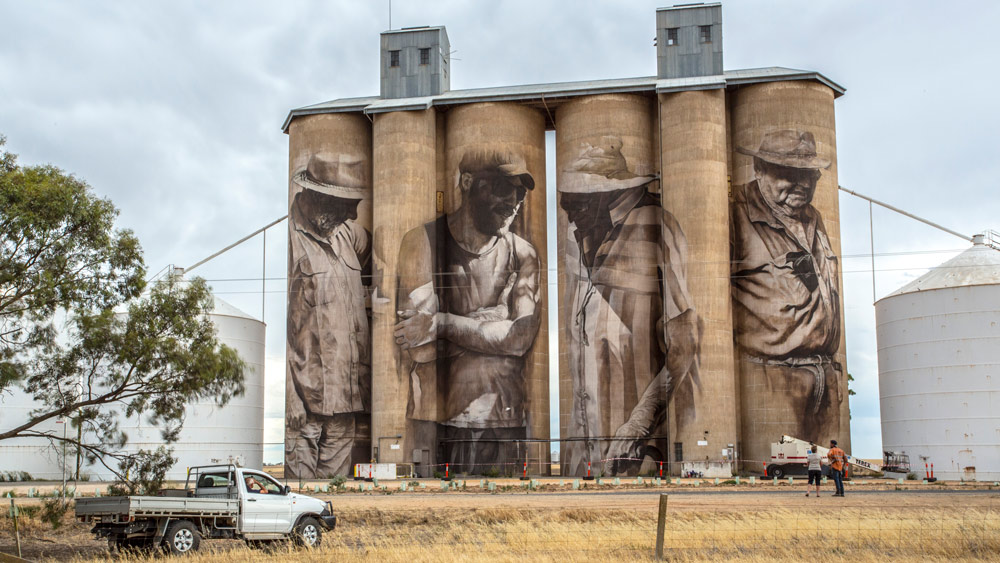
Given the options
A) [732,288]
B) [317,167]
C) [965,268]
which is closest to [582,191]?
[732,288]

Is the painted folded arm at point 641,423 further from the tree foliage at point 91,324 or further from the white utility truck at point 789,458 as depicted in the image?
the tree foliage at point 91,324

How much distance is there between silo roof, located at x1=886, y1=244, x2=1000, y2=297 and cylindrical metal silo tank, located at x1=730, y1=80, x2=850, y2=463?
458cm

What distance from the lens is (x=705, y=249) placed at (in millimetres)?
58250

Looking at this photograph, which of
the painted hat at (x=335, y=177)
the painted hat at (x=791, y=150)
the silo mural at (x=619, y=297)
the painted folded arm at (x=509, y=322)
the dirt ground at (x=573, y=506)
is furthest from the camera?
the painted hat at (x=335, y=177)

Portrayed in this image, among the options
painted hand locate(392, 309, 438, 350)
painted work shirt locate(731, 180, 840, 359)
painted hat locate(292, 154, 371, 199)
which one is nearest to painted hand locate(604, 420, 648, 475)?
painted work shirt locate(731, 180, 840, 359)

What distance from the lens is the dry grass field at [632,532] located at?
66.6ft

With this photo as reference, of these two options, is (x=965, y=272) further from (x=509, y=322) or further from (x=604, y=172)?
(x=509, y=322)

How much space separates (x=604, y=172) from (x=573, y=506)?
33820 mm

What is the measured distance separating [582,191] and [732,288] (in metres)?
10.8

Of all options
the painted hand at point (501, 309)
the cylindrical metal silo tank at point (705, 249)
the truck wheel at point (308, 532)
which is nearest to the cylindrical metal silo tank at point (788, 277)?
the cylindrical metal silo tank at point (705, 249)

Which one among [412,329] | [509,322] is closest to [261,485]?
[412,329]

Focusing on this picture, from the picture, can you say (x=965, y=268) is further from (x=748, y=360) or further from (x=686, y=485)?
(x=686, y=485)

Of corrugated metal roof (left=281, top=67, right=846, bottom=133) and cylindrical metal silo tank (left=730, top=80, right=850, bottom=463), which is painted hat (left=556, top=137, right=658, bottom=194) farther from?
cylindrical metal silo tank (left=730, top=80, right=850, bottom=463)

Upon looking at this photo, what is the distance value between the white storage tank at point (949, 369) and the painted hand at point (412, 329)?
90.0 ft
